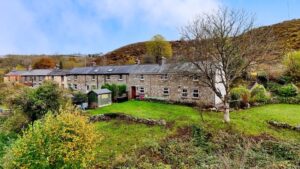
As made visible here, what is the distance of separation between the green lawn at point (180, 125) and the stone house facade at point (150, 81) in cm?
460

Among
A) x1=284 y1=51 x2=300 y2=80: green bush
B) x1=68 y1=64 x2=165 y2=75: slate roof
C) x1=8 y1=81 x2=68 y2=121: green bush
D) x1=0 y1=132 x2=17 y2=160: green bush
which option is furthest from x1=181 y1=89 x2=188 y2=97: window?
A: x1=0 y1=132 x2=17 y2=160: green bush

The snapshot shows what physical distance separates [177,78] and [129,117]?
506 inches

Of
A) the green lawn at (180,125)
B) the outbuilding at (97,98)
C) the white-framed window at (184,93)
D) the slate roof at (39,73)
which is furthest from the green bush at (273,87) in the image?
the slate roof at (39,73)

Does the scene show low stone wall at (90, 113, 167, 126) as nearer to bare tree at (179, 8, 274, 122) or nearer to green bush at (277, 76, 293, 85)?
bare tree at (179, 8, 274, 122)

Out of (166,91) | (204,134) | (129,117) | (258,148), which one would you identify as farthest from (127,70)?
(258,148)

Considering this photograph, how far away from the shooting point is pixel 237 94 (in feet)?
128

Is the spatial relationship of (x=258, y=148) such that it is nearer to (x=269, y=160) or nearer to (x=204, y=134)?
(x=269, y=160)

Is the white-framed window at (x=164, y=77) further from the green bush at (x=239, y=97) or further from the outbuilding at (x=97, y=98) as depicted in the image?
the green bush at (x=239, y=97)

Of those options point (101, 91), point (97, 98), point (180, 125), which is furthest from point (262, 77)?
point (97, 98)

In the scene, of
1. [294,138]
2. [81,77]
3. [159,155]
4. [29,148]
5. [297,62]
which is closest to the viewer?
[29,148]

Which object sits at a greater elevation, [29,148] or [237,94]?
[237,94]

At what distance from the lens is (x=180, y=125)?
3027cm

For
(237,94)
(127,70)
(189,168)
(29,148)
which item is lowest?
(189,168)

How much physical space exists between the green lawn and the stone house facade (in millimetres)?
4602
